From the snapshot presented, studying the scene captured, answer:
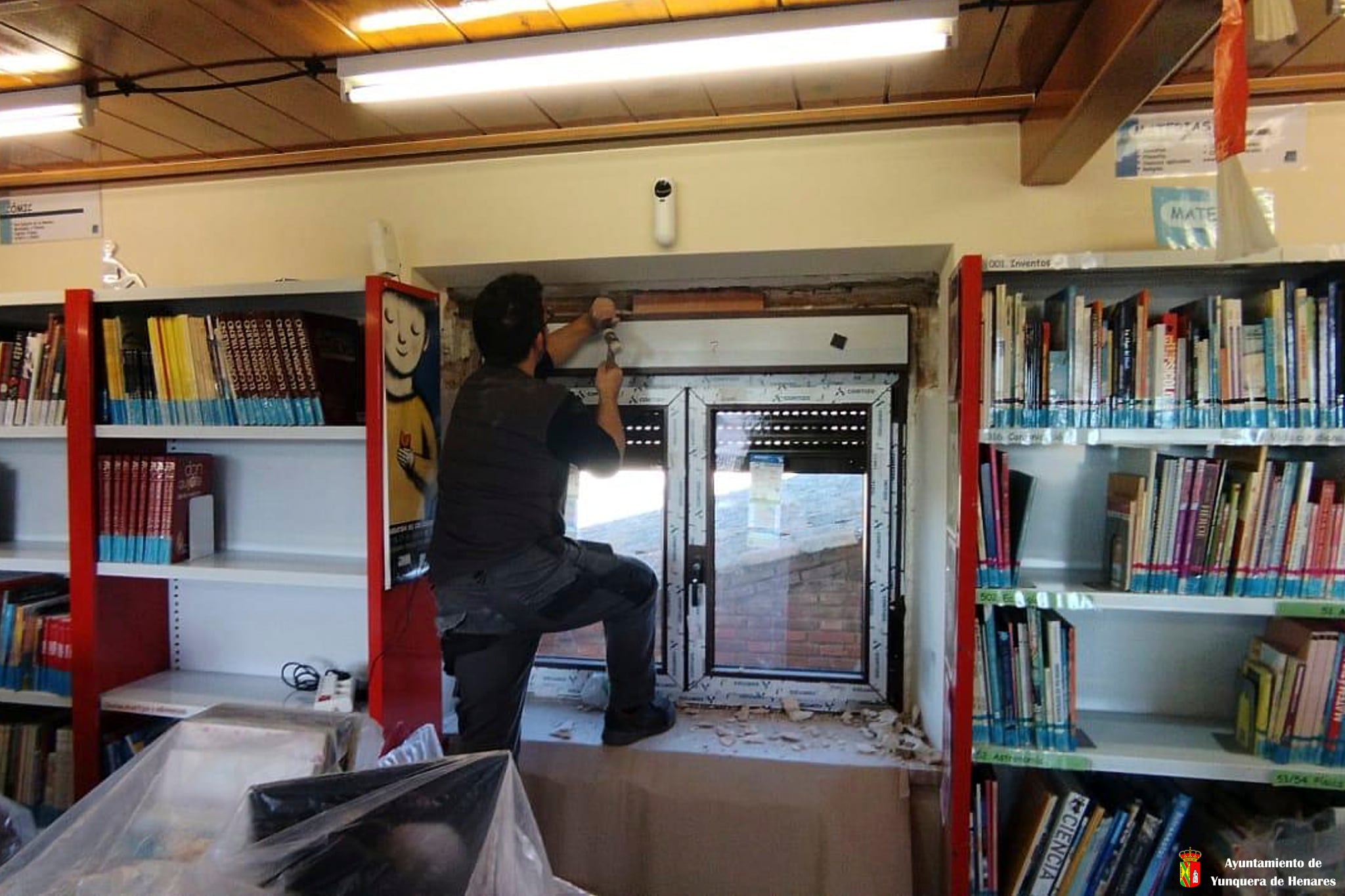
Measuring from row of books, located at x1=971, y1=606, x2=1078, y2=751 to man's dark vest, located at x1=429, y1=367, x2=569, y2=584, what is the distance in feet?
3.52

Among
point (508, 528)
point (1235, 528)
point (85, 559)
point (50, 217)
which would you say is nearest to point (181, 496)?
point (85, 559)

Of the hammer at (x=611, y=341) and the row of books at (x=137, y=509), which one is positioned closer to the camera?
the row of books at (x=137, y=509)

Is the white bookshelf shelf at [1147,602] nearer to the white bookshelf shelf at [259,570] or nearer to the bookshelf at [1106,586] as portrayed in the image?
→ the bookshelf at [1106,586]

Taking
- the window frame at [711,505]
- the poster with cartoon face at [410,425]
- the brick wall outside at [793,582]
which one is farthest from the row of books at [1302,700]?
the poster with cartoon face at [410,425]

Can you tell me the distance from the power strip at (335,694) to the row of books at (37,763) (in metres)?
0.79

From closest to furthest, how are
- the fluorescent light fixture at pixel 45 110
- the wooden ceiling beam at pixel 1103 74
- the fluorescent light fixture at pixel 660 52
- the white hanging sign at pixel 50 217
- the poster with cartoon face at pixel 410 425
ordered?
the wooden ceiling beam at pixel 1103 74 → the fluorescent light fixture at pixel 660 52 → the fluorescent light fixture at pixel 45 110 → the poster with cartoon face at pixel 410 425 → the white hanging sign at pixel 50 217

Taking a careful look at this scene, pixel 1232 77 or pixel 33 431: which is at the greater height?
pixel 1232 77

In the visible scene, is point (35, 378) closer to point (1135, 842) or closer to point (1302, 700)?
point (1135, 842)

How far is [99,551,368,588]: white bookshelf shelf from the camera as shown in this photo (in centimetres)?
188

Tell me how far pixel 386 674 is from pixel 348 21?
150cm

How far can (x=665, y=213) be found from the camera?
1940mm

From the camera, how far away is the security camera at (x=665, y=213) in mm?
1941

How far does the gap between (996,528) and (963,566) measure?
12 cm

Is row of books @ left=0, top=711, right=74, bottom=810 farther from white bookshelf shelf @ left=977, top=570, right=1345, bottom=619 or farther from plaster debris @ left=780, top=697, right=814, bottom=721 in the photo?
white bookshelf shelf @ left=977, top=570, right=1345, bottom=619
